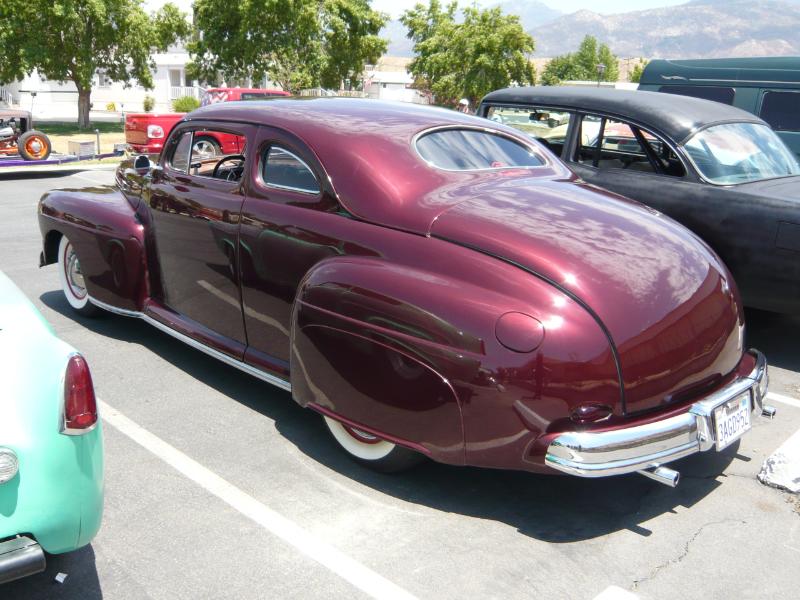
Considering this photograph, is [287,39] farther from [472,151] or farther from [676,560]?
[676,560]

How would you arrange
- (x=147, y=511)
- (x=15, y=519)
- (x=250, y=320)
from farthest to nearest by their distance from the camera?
1. (x=250, y=320)
2. (x=147, y=511)
3. (x=15, y=519)

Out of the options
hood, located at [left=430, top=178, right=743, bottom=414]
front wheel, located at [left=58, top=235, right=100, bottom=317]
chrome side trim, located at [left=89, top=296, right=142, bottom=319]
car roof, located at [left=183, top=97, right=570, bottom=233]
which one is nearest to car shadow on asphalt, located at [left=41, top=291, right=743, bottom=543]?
hood, located at [left=430, top=178, right=743, bottom=414]

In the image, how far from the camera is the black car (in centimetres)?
509

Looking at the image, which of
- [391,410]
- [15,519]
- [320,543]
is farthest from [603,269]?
[15,519]

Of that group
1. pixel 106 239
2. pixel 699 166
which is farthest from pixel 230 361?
pixel 699 166

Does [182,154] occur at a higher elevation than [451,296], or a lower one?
higher

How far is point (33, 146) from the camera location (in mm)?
13844

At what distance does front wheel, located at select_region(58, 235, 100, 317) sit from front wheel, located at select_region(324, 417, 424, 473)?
2.76 meters

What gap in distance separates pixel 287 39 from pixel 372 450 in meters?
30.1

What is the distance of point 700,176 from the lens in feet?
18.4

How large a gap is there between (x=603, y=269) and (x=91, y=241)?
345cm

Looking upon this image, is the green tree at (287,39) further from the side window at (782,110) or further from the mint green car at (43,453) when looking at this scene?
the mint green car at (43,453)

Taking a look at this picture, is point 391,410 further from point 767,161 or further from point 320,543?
point 767,161

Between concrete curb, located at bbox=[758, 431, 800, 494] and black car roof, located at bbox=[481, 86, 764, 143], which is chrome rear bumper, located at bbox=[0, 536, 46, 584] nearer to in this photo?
concrete curb, located at bbox=[758, 431, 800, 494]
